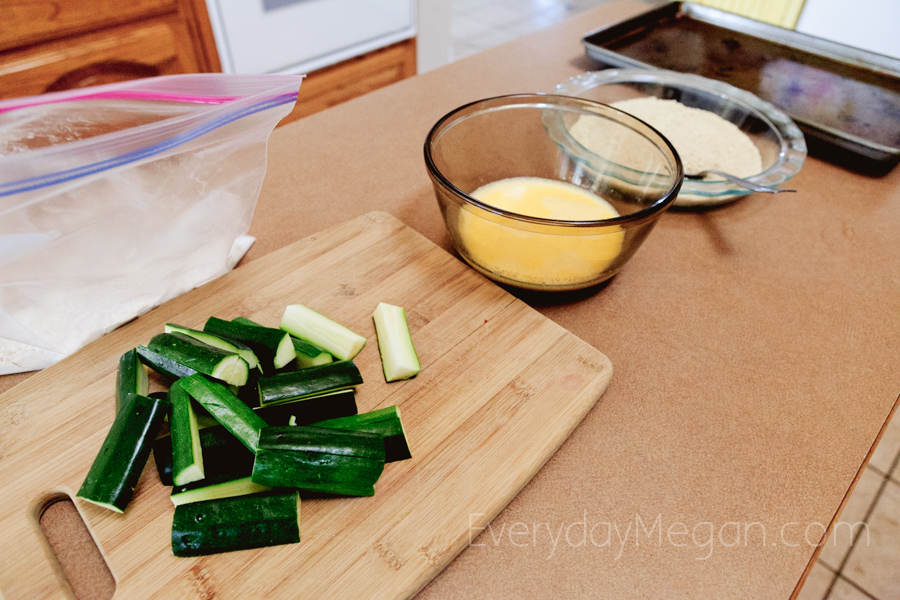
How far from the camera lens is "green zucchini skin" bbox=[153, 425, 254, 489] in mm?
782

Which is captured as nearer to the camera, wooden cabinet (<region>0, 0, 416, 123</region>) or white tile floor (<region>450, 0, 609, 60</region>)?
wooden cabinet (<region>0, 0, 416, 123</region>)

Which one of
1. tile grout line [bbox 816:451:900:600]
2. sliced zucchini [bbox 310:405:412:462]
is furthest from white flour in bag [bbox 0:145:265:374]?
tile grout line [bbox 816:451:900:600]

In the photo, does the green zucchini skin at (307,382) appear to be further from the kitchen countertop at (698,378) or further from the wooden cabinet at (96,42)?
the wooden cabinet at (96,42)

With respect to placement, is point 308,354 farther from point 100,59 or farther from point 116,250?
point 100,59

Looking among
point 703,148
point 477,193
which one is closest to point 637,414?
point 477,193

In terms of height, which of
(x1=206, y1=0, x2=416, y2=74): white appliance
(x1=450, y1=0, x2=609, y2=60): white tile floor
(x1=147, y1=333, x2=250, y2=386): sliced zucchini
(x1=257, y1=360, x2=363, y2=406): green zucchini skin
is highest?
(x1=147, y1=333, x2=250, y2=386): sliced zucchini

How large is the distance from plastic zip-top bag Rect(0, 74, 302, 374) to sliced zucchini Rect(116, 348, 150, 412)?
153 millimetres

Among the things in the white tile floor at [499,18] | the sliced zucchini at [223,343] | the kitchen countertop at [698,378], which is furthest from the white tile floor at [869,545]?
the white tile floor at [499,18]

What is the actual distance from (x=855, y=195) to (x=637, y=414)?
40.1 inches

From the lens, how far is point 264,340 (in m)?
0.90

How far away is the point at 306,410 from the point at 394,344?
7.3 inches

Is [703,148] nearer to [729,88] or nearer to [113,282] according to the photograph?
[729,88]

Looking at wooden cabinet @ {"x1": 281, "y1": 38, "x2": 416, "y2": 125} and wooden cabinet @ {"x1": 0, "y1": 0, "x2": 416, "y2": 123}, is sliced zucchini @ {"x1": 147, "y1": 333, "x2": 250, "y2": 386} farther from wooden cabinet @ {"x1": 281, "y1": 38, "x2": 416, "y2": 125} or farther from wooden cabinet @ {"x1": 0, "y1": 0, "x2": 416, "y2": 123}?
wooden cabinet @ {"x1": 281, "y1": 38, "x2": 416, "y2": 125}

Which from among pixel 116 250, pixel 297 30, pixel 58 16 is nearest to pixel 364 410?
pixel 116 250
